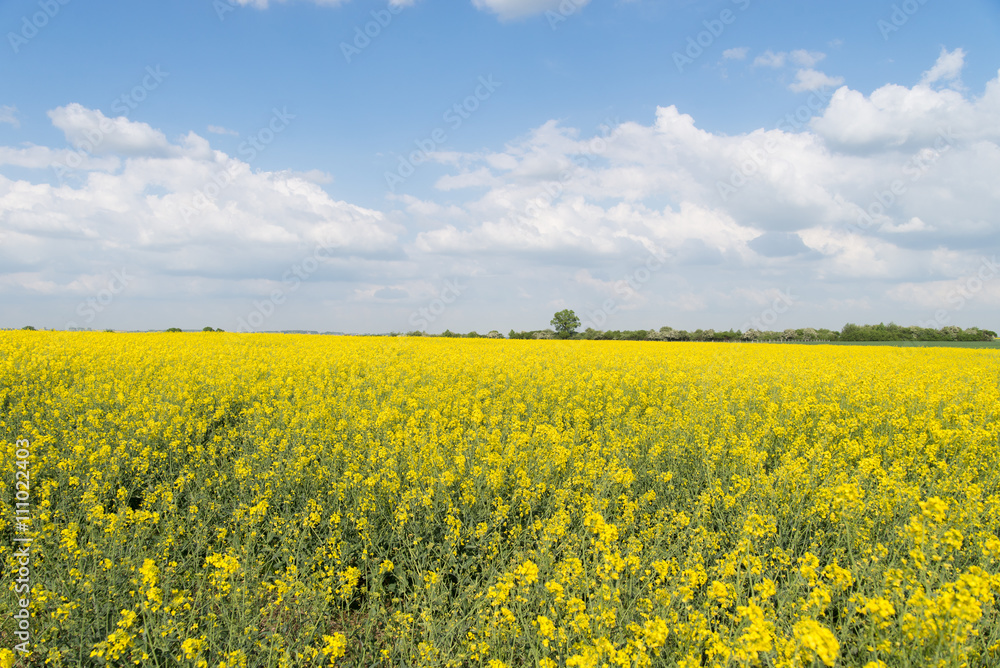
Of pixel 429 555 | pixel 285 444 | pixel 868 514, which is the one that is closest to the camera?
pixel 429 555

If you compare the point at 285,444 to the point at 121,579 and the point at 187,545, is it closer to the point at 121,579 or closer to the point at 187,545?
the point at 187,545

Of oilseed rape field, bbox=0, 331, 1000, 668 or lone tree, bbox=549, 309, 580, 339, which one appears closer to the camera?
oilseed rape field, bbox=0, 331, 1000, 668

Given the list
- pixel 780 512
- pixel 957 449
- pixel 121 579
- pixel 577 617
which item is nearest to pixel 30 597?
pixel 121 579

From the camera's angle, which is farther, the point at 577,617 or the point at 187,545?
the point at 187,545

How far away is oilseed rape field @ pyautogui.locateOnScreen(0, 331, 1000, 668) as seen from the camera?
2.80 meters

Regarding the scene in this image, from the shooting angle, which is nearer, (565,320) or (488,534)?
(488,534)

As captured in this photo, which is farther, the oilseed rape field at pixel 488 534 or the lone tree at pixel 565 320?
the lone tree at pixel 565 320

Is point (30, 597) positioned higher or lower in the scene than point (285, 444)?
lower

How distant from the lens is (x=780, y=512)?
13.8 ft

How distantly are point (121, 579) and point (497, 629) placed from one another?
112 inches

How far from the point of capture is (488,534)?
4.20 metres

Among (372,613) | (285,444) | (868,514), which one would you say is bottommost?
(372,613)

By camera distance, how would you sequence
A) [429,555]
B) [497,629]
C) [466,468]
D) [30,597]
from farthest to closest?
1. [466,468]
2. [429,555]
3. [30,597]
4. [497,629]

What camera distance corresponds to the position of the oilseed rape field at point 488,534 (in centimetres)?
280
